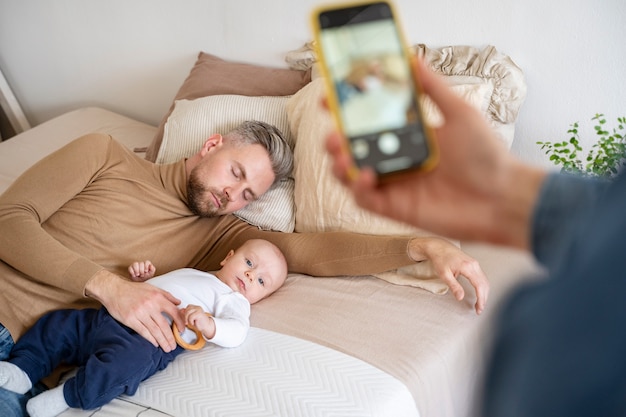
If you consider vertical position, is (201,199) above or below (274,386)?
above

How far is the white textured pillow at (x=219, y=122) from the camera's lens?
6.07ft

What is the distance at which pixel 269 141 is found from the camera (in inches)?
69.9

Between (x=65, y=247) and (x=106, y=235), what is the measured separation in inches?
5.7

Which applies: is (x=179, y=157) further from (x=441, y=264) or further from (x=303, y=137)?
(x=441, y=264)

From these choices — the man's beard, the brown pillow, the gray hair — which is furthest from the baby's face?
the brown pillow

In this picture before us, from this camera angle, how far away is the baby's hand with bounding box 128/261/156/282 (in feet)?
5.17

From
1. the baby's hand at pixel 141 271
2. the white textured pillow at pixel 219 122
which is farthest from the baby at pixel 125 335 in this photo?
the white textured pillow at pixel 219 122

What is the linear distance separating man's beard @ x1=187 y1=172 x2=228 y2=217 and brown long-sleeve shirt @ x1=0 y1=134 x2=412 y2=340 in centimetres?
4

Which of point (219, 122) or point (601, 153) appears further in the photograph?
point (219, 122)

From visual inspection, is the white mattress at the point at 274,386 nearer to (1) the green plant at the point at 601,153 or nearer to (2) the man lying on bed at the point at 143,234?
(2) the man lying on bed at the point at 143,234

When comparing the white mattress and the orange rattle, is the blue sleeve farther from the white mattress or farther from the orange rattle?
the orange rattle

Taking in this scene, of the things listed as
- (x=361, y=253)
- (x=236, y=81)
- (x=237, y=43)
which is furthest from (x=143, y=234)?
(x=237, y=43)

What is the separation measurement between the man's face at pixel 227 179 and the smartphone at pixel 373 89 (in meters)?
1.05

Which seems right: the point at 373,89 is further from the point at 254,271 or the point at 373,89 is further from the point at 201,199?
the point at 201,199
